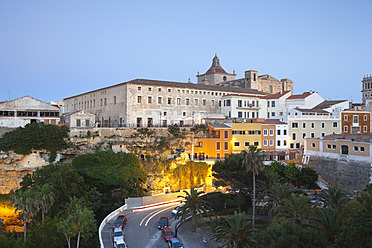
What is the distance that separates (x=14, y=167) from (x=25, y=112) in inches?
398

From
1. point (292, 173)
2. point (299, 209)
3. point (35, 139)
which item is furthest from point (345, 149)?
point (35, 139)

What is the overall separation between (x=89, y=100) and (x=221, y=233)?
54.7 m

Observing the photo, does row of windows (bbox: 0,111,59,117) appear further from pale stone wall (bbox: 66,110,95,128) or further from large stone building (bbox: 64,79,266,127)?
large stone building (bbox: 64,79,266,127)

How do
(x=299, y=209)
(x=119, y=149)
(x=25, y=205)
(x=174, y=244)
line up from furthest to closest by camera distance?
(x=119, y=149), (x=25, y=205), (x=174, y=244), (x=299, y=209)

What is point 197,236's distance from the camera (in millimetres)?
29797

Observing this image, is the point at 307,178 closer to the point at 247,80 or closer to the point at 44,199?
the point at 44,199

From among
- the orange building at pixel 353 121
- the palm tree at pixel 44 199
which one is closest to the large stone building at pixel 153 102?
the orange building at pixel 353 121

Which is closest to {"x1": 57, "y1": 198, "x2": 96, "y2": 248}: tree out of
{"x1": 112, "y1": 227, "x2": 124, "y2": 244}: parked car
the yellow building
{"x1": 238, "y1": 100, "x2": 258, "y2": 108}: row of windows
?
{"x1": 112, "y1": 227, "x2": 124, "y2": 244}: parked car

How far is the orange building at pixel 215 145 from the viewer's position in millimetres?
50750

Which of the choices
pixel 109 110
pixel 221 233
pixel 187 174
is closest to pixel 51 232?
pixel 221 233

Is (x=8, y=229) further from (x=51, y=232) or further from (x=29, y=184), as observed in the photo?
(x=51, y=232)

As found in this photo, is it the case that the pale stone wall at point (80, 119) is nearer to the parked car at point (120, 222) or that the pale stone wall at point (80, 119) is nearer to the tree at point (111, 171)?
the tree at point (111, 171)

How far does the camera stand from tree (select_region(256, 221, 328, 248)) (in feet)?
64.6

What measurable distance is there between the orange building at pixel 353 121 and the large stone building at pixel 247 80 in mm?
25063
